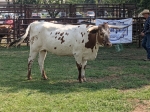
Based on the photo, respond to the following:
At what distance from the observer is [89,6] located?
21.5 metres

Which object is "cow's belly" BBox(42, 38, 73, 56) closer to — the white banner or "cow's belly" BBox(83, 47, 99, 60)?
"cow's belly" BBox(83, 47, 99, 60)

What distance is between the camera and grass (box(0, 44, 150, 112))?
18.0 feet

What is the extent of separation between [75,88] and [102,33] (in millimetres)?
1548

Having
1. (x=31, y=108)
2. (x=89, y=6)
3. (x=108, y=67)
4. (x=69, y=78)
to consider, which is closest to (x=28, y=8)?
(x=89, y=6)

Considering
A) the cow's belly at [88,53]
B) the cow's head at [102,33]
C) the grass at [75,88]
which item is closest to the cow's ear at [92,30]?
the cow's head at [102,33]

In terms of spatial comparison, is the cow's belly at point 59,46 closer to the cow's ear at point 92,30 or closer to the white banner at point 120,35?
the cow's ear at point 92,30

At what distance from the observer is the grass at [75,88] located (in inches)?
216

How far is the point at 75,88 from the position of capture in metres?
6.91

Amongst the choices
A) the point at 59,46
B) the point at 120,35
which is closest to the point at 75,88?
the point at 59,46

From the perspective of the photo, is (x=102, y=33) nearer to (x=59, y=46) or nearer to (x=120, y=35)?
(x=59, y=46)

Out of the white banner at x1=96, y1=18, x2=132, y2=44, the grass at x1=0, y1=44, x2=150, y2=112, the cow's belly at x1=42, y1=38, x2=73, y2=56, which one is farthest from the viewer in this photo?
the white banner at x1=96, y1=18, x2=132, y2=44

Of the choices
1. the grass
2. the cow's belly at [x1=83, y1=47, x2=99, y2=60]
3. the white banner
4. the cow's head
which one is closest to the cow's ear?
the cow's head

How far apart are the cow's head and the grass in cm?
102

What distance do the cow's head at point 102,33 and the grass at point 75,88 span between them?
1.02 meters
